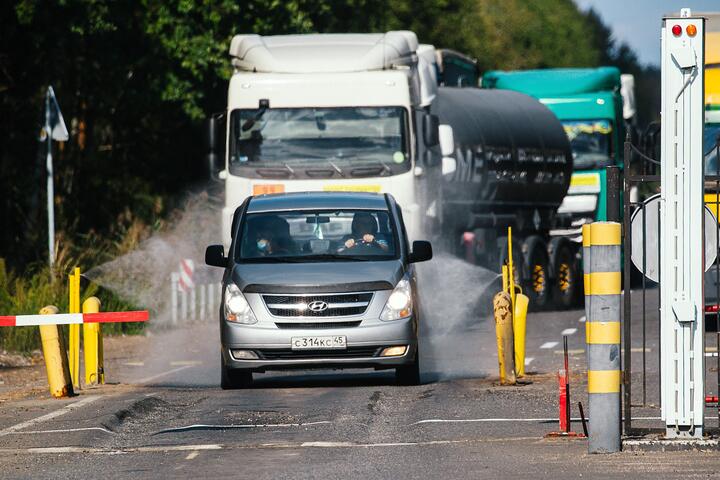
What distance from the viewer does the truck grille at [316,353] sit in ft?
49.5

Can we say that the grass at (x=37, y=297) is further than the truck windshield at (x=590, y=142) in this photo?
No

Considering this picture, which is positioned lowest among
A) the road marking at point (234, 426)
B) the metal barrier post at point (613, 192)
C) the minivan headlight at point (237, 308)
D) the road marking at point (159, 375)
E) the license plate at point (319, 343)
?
the road marking at point (159, 375)

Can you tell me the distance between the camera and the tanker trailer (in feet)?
84.4

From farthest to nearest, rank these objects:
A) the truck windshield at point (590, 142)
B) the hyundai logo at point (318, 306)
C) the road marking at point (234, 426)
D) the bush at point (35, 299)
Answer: the truck windshield at point (590, 142)
the bush at point (35, 299)
the hyundai logo at point (318, 306)
the road marking at point (234, 426)

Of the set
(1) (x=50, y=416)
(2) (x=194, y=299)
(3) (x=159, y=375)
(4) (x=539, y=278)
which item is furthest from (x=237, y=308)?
(4) (x=539, y=278)

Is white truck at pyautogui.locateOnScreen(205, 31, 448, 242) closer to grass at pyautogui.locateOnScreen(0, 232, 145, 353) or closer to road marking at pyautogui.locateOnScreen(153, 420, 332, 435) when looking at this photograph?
grass at pyautogui.locateOnScreen(0, 232, 145, 353)

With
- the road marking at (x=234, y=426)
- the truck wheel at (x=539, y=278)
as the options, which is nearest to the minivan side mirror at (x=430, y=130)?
the truck wheel at (x=539, y=278)

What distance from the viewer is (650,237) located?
1022 centimetres

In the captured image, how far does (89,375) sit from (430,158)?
8.19 m

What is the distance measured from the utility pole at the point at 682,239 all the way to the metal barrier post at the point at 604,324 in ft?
1.15

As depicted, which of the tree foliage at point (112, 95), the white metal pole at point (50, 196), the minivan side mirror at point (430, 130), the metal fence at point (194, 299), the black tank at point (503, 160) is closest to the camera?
the minivan side mirror at point (430, 130)

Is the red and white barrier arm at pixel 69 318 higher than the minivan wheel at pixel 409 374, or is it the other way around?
the red and white barrier arm at pixel 69 318

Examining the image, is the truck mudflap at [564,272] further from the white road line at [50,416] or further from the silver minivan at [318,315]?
the white road line at [50,416]

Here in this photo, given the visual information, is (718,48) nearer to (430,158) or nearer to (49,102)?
(430,158)
